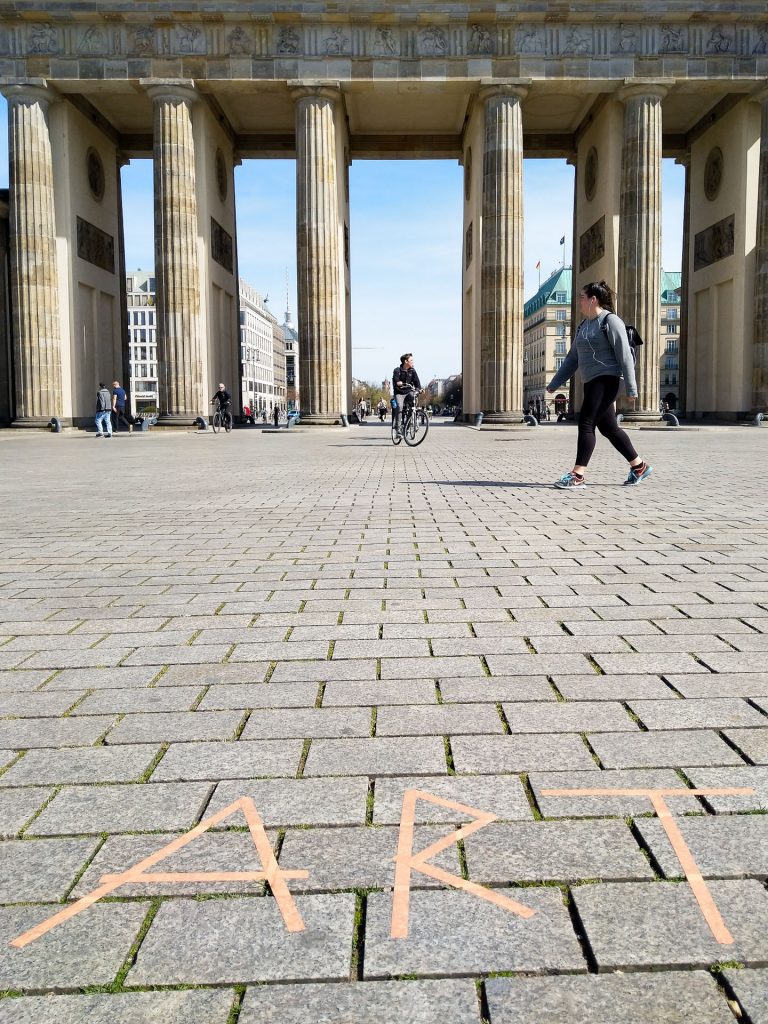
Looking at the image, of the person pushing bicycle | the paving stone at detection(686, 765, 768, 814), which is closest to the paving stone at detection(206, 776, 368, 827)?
the paving stone at detection(686, 765, 768, 814)

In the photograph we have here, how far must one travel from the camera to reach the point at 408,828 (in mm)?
2066

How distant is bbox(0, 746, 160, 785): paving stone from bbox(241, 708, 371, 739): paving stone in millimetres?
317

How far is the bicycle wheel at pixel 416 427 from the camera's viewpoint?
1906 centimetres

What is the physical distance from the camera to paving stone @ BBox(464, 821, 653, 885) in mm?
1854

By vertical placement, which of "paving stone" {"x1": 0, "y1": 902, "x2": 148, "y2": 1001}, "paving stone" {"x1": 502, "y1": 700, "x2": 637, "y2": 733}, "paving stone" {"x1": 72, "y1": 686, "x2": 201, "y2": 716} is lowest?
"paving stone" {"x1": 0, "y1": 902, "x2": 148, "y2": 1001}

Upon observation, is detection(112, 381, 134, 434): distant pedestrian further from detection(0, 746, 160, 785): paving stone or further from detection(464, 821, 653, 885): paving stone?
detection(464, 821, 653, 885): paving stone

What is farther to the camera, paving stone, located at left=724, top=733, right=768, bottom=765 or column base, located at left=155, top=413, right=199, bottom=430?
column base, located at left=155, top=413, right=199, bottom=430

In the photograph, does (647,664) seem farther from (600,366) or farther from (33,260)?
(33,260)

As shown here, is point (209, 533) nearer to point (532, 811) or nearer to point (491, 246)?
point (532, 811)

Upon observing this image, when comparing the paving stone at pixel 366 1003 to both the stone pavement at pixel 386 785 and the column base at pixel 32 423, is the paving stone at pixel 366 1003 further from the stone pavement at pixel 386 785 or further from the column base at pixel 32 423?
the column base at pixel 32 423

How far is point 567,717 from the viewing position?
109 inches

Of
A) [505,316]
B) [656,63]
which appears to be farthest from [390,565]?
[656,63]

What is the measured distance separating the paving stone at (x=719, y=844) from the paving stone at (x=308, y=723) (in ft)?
3.08

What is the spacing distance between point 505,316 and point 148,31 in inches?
591
